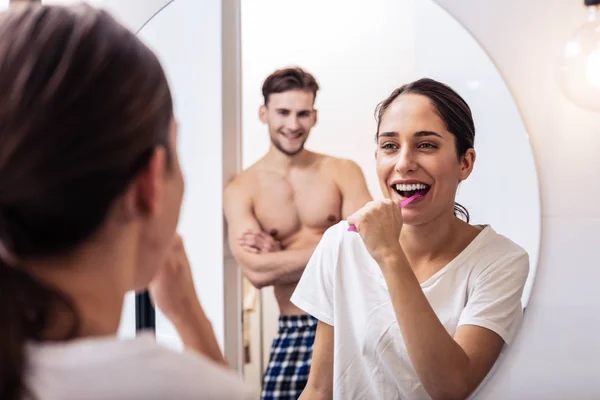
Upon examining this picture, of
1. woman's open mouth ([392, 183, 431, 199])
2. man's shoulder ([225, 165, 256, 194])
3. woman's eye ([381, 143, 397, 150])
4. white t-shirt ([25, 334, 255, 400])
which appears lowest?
white t-shirt ([25, 334, 255, 400])

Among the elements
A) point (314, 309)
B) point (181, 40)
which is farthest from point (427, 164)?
point (181, 40)

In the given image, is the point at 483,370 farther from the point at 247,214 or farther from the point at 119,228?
the point at 119,228

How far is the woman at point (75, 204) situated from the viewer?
0.44 m

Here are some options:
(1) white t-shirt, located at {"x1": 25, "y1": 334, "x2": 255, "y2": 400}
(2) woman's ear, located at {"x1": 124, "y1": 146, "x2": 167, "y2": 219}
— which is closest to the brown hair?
(2) woman's ear, located at {"x1": 124, "y1": 146, "x2": 167, "y2": 219}

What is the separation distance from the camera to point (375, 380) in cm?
88

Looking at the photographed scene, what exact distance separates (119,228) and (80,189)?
51 mm

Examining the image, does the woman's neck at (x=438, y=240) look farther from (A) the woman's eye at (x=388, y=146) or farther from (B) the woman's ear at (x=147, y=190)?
(B) the woman's ear at (x=147, y=190)

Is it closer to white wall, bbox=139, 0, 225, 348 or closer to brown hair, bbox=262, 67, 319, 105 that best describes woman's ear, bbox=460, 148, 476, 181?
brown hair, bbox=262, 67, 319, 105

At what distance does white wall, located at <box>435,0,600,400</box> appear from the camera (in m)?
0.87

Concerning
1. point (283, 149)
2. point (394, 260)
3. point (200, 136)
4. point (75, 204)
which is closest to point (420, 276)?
point (394, 260)

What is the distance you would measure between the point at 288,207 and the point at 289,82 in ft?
0.61

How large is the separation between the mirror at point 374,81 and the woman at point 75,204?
448 mm

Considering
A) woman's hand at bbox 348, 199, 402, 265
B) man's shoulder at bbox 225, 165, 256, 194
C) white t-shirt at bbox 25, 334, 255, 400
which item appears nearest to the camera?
white t-shirt at bbox 25, 334, 255, 400

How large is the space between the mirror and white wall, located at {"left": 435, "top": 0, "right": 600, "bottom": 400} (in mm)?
26
